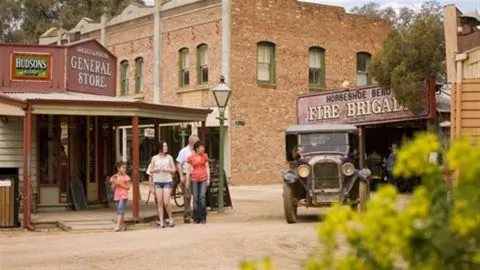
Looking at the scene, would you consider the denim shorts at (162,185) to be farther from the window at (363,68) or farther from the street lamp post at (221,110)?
the window at (363,68)

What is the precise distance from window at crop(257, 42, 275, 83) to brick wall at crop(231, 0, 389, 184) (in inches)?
8.6

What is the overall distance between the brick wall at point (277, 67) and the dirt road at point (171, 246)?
14231mm

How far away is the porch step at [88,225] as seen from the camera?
50.4 ft

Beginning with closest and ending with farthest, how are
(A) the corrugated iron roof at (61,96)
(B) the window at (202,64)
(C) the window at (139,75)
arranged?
(A) the corrugated iron roof at (61,96) → (B) the window at (202,64) → (C) the window at (139,75)

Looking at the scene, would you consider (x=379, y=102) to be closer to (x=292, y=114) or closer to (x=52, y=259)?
(x=292, y=114)

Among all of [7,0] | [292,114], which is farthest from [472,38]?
[7,0]

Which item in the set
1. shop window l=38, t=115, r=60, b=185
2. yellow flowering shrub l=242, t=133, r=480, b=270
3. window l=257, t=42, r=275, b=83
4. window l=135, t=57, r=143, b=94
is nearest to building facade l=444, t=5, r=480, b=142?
shop window l=38, t=115, r=60, b=185

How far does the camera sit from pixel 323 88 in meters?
33.6

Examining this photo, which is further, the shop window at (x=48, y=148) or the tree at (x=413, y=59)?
the tree at (x=413, y=59)

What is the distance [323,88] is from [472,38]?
16000mm

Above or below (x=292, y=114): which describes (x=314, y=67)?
above

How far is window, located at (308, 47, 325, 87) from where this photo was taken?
3344cm

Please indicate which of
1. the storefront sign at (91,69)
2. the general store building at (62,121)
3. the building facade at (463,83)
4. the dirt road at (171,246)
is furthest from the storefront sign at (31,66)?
the building facade at (463,83)

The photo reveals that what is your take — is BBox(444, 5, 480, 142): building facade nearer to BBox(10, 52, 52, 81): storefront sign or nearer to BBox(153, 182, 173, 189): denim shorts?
BBox(153, 182, 173, 189): denim shorts
